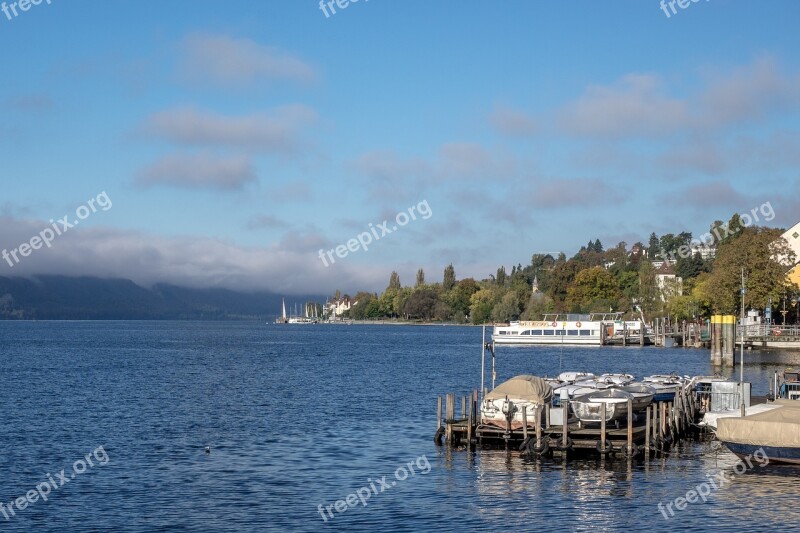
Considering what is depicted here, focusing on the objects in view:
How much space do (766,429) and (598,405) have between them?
26.9 ft

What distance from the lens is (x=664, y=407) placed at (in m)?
43.7

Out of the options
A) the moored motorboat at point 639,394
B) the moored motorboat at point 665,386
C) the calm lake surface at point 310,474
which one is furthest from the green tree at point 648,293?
the moored motorboat at point 639,394

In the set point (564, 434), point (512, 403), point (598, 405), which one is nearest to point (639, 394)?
point (598, 405)

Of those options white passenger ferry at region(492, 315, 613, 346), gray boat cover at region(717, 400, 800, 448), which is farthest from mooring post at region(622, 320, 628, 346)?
gray boat cover at region(717, 400, 800, 448)

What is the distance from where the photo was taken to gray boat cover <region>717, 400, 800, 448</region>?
37188 millimetres

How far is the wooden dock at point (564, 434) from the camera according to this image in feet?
131

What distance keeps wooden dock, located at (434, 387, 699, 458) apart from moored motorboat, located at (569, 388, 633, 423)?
465 millimetres

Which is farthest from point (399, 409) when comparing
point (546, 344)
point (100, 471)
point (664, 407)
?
point (546, 344)

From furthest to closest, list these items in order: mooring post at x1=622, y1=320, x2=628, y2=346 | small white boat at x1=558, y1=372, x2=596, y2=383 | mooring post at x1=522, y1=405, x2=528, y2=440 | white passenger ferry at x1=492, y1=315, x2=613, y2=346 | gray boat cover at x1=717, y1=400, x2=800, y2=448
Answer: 1. white passenger ferry at x1=492, y1=315, x2=613, y2=346
2. mooring post at x1=622, y1=320, x2=628, y2=346
3. small white boat at x1=558, y1=372, x2=596, y2=383
4. mooring post at x1=522, y1=405, x2=528, y2=440
5. gray boat cover at x1=717, y1=400, x2=800, y2=448

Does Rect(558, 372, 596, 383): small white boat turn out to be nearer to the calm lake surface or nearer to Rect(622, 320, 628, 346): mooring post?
the calm lake surface

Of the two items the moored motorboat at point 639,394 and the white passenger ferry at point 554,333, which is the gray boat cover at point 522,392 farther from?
the white passenger ferry at point 554,333

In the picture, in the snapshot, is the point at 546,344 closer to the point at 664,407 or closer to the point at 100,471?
the point at 664,407

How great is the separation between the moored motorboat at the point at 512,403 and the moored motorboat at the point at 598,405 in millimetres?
1985

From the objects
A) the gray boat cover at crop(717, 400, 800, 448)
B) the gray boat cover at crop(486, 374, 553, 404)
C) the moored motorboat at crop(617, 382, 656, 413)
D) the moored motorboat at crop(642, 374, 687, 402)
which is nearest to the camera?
the gray boat cover at crop(717, 400, 800, 448)
